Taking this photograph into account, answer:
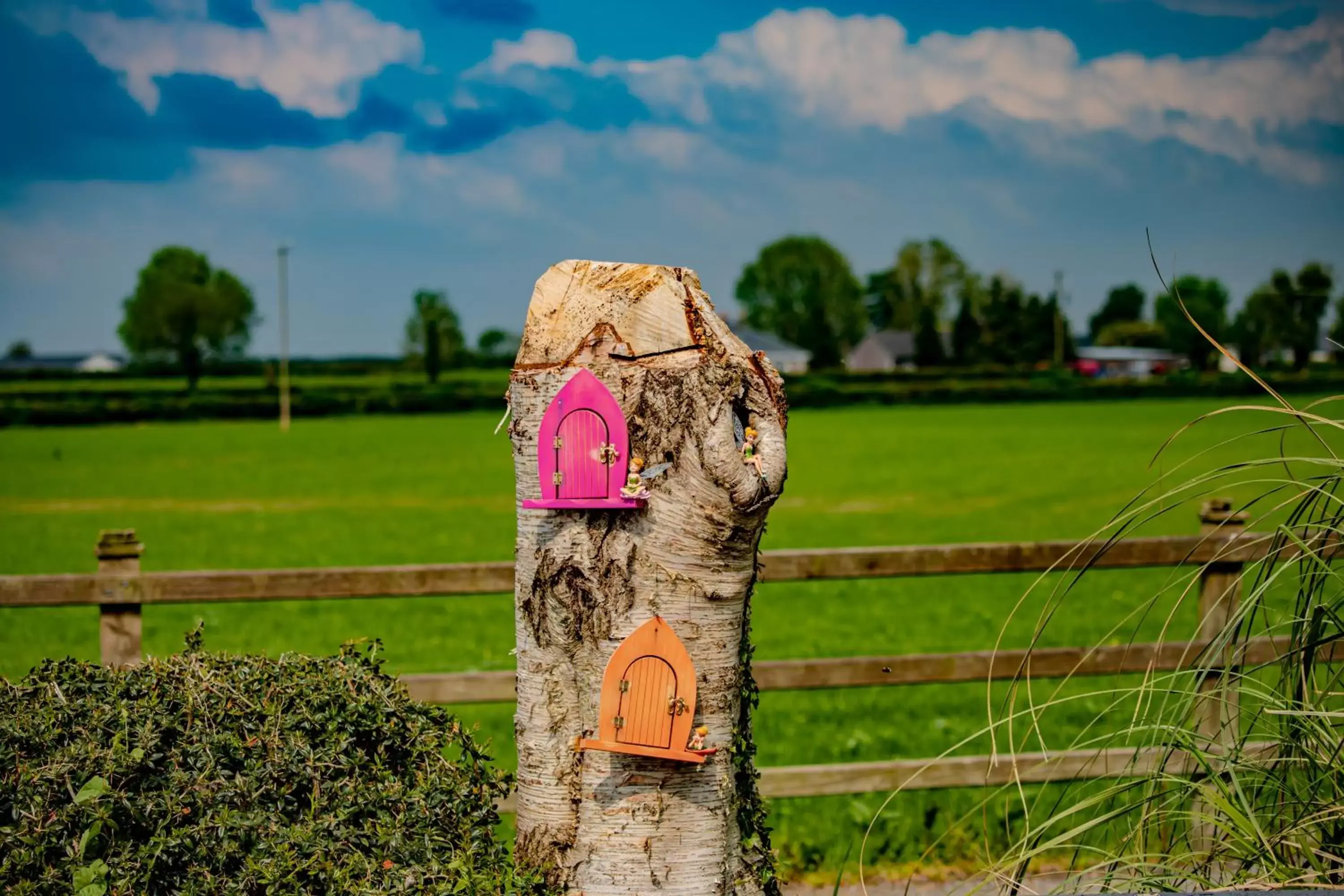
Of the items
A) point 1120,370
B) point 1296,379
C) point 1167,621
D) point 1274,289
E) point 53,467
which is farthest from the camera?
point 1120,370

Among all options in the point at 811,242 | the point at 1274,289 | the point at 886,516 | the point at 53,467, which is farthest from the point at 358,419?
the point at 811,242

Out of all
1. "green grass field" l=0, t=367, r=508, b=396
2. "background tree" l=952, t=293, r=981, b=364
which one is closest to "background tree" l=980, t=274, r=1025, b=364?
"background tree" l=952, t=293, r=981, b=364

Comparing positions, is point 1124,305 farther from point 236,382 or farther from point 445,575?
point 445,575

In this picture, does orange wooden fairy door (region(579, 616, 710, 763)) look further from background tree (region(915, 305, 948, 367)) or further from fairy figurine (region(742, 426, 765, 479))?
background tree (region(915, 305, 948, 367))

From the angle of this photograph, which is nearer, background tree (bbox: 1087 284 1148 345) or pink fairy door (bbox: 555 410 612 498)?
pink fairy door (bbox: 555 410 612 498)

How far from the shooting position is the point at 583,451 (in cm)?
244

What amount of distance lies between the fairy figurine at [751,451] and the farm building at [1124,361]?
86943 millimetres

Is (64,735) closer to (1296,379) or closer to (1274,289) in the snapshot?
(1296,379)

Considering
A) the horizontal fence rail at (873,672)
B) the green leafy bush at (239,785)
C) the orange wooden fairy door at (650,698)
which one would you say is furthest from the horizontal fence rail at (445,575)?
the orange wooden fairy door at (650,698)

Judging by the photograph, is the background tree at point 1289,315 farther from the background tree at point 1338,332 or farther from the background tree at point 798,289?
the background tree at point 798,289

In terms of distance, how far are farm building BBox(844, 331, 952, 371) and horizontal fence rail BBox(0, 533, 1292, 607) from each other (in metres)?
99.7

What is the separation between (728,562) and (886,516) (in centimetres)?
1771

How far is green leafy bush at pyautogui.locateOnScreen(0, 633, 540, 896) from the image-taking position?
2309 mm

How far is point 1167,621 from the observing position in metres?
2.09
